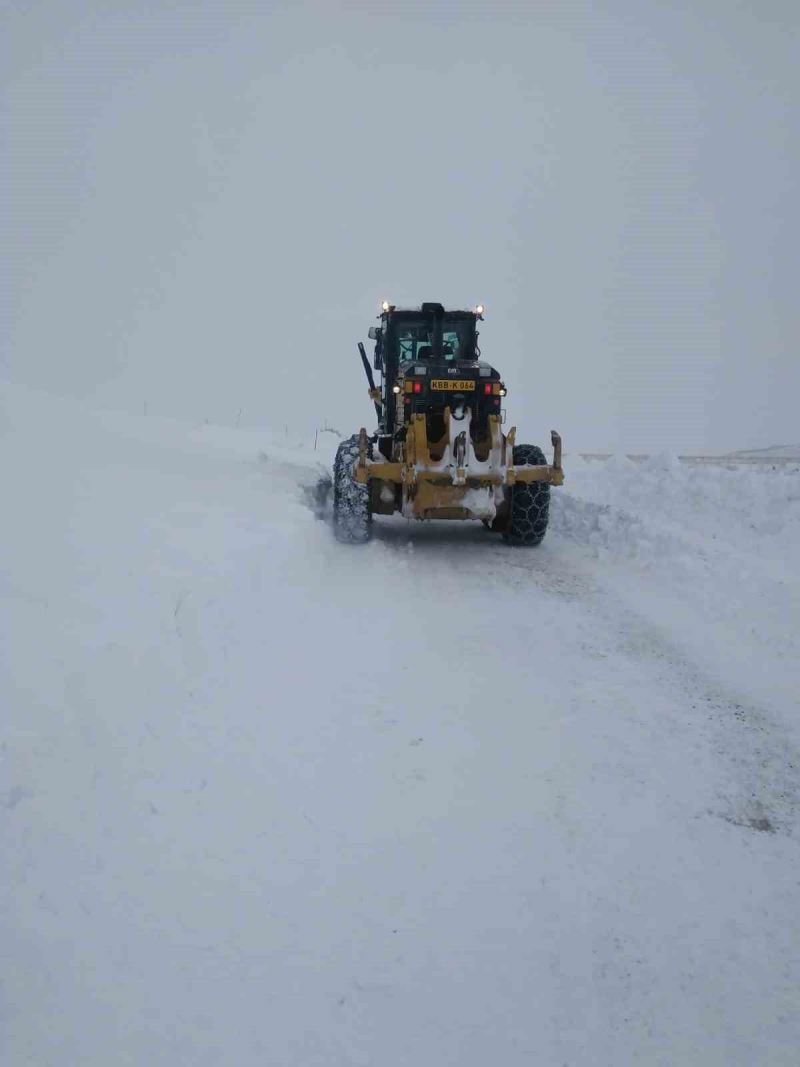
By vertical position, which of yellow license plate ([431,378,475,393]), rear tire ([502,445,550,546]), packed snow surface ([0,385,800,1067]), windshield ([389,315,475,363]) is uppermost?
windshield ([389,315,475,363])

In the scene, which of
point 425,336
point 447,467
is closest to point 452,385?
point 447,467

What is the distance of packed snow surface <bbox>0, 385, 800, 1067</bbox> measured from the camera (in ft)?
7.07

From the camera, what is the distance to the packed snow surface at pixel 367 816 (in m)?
2.16

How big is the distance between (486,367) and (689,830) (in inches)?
248

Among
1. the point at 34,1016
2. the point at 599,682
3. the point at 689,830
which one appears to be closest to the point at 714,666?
the point at 599,682

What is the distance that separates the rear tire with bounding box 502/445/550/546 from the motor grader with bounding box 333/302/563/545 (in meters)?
0.01

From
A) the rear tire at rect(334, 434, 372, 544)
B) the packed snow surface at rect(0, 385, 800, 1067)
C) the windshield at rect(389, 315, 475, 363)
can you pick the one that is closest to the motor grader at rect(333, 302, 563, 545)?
→ the rear tire at rect(334, 434, 372, 544)

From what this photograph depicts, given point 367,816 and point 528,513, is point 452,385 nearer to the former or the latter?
point 528,513

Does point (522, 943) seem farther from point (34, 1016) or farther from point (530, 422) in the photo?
point (530, 422)

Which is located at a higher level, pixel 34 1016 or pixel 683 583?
pixel 683 583

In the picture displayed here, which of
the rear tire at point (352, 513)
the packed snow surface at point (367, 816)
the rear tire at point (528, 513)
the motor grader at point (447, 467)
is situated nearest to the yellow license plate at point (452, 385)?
the motor grader at point (447, 467)

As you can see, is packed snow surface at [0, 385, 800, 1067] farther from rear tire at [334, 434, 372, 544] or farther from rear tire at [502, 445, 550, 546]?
rear tire at [502, 445, 550, 546]

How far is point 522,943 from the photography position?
244 centimetres

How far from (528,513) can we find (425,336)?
2819 millimetres
